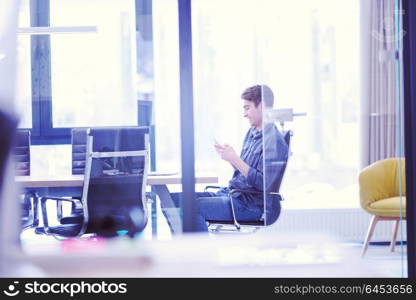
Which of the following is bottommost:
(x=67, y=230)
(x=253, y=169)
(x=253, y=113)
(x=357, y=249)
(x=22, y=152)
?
(x=357, y=249)

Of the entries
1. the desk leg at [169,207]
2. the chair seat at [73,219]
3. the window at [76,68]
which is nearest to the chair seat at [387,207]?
the desk leg at [169,207]

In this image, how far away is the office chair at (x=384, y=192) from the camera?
13.0 ft

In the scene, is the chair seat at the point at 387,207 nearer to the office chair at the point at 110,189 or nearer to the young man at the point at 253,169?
the young man at the point at 253,169

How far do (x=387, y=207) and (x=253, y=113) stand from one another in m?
1.00

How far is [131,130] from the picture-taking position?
4215 millimetres

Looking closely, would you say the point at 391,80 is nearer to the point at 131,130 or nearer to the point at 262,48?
the point at 262,48

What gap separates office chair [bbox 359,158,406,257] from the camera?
3.97 m

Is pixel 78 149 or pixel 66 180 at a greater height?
pixel 78 149

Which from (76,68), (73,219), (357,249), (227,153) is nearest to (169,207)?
(227,153)

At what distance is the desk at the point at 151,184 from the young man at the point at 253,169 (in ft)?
0.24

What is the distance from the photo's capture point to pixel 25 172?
13.6ft

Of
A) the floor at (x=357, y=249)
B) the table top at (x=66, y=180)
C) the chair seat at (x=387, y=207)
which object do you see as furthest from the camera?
the table top at (x=66, y=180)

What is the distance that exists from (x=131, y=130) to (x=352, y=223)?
149cm

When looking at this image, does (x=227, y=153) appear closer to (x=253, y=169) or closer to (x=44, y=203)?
(x=253, y=169)
